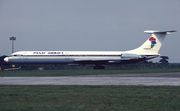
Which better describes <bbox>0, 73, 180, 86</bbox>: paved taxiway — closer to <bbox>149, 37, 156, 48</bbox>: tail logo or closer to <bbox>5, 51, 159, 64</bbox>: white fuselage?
<bbox>5, 51, 159, 64</bbox>: white fuselage

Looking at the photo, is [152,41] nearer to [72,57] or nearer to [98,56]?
[98,56]

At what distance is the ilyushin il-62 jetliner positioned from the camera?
59906 mm

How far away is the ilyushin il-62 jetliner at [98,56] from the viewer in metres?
59.9

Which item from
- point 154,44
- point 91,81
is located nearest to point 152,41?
point 154,44

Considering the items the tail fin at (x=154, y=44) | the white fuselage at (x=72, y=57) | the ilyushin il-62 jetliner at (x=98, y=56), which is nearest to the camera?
the white fuselage at (x=72, y=57)

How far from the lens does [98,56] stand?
61.8m
